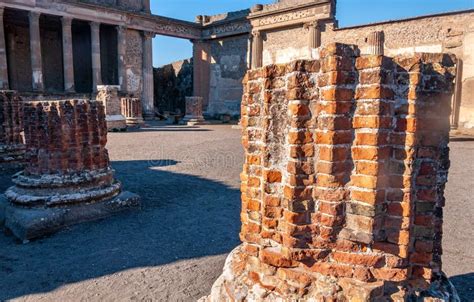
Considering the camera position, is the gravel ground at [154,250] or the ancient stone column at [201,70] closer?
the gravel ground at [154,250]

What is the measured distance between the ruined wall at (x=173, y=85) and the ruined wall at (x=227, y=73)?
3.69 metres

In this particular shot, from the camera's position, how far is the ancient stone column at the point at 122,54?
21719mm

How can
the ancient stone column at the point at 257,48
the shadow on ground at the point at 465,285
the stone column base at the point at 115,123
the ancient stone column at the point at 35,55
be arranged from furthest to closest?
the ancient stone column at the point at 257,48 < the ancient stone column at the point at 35,55 < the stone column base at the point at 115,123 < the shadow on ground at the point at 465,285

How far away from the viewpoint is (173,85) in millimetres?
29484

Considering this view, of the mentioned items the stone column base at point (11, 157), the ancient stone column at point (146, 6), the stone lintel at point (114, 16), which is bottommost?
the stone column base at point (11, 157)

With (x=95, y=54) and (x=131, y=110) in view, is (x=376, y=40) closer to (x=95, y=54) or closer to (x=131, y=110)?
(x=131, y=110)

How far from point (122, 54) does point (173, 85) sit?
780cm

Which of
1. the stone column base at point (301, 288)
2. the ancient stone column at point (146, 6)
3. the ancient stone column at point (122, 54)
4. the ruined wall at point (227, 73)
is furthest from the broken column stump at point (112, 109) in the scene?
the stone column base at point (301, 288)

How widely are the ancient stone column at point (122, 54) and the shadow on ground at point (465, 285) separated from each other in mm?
21592

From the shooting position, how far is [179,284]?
9.07ft

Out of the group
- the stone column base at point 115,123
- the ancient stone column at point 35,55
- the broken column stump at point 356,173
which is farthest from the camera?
the ancient stone column at point 35,55

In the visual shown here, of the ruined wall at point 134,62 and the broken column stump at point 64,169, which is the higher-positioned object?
the ruined wall at point 134,62

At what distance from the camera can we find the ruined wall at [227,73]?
2339 centimetres

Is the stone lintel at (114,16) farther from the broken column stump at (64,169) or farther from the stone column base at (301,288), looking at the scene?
the stone column base at (301,288)
